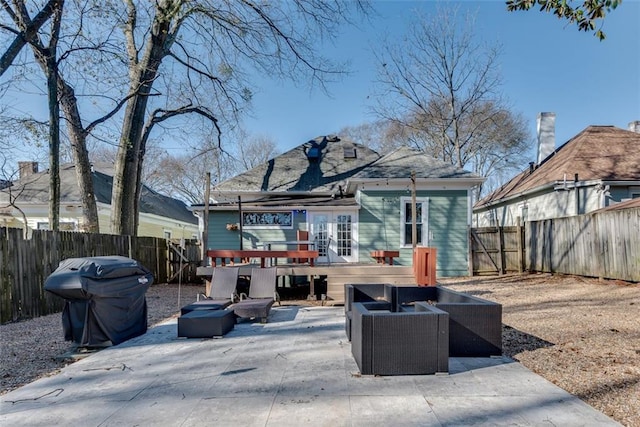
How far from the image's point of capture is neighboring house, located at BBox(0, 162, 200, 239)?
16.4 meters

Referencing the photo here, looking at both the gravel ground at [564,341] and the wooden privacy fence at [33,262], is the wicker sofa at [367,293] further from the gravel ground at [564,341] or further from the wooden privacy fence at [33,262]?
the wooden privacy fence at [33,262]

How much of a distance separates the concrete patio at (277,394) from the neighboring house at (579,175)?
11.7m

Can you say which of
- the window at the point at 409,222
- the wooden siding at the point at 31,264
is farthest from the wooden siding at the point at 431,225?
the wooden siding at the point at 31,264

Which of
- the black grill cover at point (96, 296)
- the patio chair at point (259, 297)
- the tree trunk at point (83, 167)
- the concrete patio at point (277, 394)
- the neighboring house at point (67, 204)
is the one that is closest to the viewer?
the concrete patio at point (277, 394)

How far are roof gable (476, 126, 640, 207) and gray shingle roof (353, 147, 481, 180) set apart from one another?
4.18 meters

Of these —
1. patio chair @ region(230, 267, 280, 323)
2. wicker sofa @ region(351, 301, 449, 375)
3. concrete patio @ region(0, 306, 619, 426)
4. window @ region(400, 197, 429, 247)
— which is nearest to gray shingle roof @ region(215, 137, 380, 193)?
window @ region(400, 197, 429, 247)

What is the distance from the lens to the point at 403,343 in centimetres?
364

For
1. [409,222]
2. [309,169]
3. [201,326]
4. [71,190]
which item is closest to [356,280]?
[201,326]

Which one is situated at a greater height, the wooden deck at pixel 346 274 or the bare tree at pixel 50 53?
the bare tree at pixel 50 53

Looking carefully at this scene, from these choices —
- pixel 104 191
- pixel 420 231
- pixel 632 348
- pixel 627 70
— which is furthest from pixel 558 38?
pixel 104 191

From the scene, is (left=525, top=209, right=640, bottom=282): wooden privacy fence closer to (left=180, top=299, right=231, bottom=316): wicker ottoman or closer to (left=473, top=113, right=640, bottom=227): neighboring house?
(left=473, top=113, right=640, bottom=227): neighboring house

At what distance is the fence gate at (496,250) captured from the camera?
12695 millimetres

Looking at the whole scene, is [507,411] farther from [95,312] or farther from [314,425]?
[95,312]

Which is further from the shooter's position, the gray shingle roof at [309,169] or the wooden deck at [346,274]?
the gray shingle roof at [309,169]
